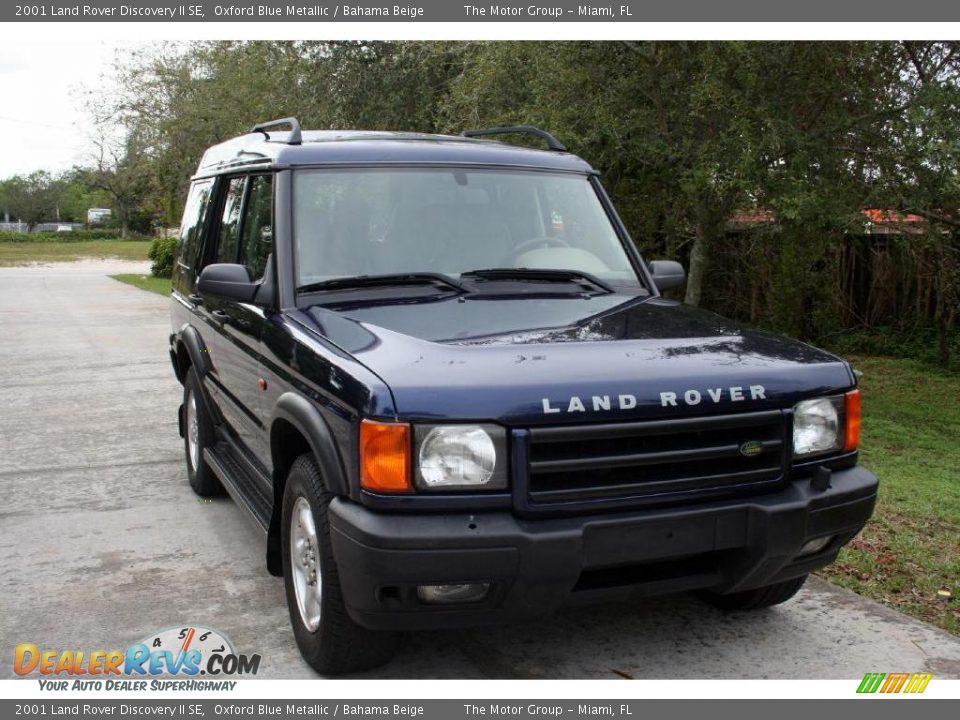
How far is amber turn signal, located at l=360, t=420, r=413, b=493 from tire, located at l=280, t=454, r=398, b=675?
352 millimetres

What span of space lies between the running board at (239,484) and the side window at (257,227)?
3.41 feet

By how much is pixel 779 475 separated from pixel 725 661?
852mm

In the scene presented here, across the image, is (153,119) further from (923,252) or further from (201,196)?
(201,196)

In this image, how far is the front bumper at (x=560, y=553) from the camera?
124 inches

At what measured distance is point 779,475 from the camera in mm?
3590

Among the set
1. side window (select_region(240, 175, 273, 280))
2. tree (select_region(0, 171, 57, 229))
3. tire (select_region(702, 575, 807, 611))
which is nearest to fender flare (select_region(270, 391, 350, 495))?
side window (select_region(240, 175, 273, 280))

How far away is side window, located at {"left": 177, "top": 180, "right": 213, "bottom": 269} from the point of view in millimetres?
6141

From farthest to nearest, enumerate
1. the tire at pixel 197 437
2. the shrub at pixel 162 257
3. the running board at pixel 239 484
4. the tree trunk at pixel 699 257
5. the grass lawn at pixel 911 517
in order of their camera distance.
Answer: the shrub at pixel 162 257, the tree trunk at pixel 699 257, the tire at pixel 197 437, the grass lawn at pixel 911 517, the running board at pixel 239 484

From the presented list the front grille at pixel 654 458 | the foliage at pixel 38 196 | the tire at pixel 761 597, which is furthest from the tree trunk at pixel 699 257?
the foliage at pixel 38 196

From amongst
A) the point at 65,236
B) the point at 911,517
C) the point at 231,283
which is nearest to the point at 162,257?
the point at 231,283

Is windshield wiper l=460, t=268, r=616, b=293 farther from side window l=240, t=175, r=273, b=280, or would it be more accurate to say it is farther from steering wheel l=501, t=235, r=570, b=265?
side window l=240, t=175, r=273, b=280

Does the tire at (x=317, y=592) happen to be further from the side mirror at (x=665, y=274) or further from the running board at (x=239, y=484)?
the side mirror at (x=665, y=274)

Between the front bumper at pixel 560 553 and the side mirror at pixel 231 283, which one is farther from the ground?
the side mirror at pixel 231 283

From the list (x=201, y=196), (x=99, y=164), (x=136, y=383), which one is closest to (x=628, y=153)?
(x=201, y=196)
